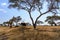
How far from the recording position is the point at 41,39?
15250 mm

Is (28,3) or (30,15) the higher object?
(28,3)

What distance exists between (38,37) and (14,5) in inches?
913

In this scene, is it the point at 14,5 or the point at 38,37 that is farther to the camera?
the point at 14,5

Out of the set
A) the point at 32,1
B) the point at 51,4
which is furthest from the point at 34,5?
the point at 51,4

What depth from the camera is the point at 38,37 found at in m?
15.6

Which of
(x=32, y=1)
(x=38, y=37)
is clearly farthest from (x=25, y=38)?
(x=32, y=1)

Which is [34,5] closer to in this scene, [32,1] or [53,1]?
[32,1]

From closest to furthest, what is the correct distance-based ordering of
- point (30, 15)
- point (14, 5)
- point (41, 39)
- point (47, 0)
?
point (41, 39) → point (47, 0) → point (30, 15) → point (14, 5)

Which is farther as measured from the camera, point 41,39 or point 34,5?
point 34,5

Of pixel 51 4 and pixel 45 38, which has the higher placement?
pixel 51 4

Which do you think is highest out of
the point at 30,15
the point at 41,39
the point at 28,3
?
the point at 28,3

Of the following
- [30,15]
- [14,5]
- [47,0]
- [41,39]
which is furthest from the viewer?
[14,5]

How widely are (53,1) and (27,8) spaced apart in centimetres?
561

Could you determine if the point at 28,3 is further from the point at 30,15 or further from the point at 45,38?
the point at 45,38
